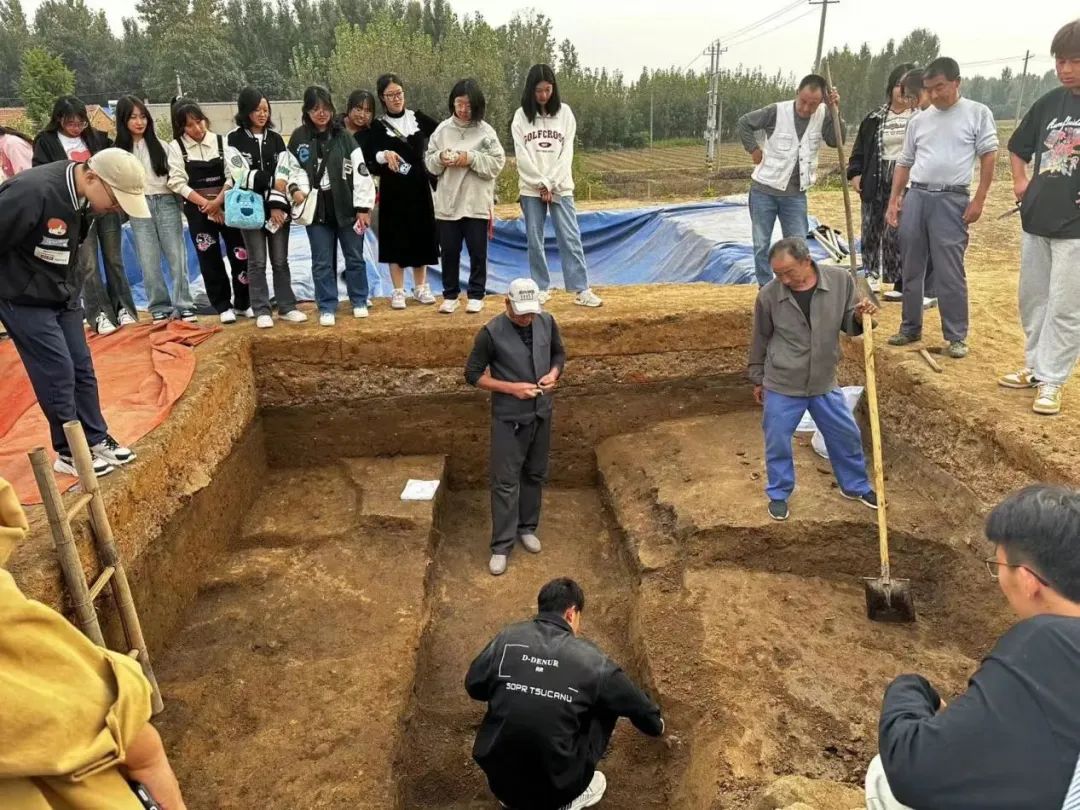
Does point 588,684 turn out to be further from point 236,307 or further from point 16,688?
point 236,307

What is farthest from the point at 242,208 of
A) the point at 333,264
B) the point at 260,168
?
the point at 333,264

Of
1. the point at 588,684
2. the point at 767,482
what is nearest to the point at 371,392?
the point at 767,482

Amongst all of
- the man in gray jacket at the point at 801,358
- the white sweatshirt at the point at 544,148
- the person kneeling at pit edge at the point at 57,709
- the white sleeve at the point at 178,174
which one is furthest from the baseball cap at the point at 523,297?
the person kneeling at pit edge at the point at 57,709

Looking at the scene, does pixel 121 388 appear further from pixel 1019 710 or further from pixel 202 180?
pixel 1019 710

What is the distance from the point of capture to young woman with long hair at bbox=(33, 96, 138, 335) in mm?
5789

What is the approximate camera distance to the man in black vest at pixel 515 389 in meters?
5.19

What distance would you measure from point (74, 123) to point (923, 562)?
6.85 meters

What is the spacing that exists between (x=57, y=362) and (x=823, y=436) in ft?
14.8

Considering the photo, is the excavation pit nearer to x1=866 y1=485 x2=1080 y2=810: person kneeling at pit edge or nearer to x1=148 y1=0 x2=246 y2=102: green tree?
x1=866 y1=485 x2=1080 y2=810: person kneeling at pit edge

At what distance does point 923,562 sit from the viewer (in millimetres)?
4840

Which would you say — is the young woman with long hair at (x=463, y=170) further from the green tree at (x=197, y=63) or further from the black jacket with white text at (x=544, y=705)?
the green tree at (x=197, y=63)

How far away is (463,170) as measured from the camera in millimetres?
6301

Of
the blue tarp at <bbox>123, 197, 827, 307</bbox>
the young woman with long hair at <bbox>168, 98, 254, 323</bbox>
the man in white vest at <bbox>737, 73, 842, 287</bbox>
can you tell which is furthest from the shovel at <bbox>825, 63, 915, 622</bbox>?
the young woman with long hair at <bbox>168, 98, 254, 323</bbox>

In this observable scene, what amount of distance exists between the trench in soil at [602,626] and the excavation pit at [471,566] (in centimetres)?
2
